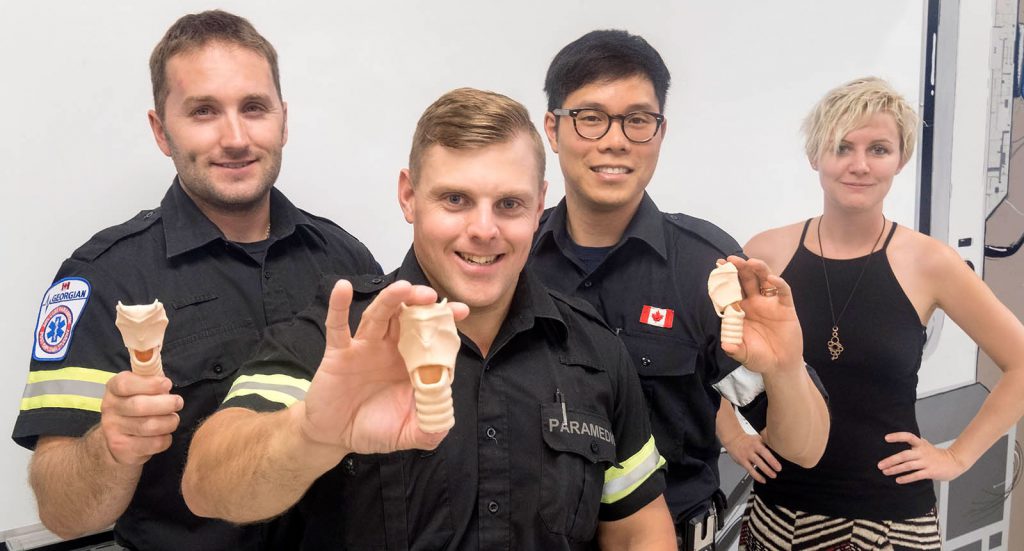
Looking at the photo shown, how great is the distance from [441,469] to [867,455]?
1.11 m

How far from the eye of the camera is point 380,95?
1.64m

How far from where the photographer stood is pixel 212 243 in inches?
49.9

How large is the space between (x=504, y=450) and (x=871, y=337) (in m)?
1.01

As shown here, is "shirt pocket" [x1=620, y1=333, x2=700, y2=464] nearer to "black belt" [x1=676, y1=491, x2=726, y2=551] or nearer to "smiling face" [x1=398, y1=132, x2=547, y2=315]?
"black belt" [x1=676, y1=491, x2=726, y2=551]

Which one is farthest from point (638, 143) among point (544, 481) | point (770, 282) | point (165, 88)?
point (165, 88)

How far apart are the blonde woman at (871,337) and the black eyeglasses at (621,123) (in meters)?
0.52

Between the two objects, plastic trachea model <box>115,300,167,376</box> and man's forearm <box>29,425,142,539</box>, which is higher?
plastic trachea model <box>115,300,167,376</box>

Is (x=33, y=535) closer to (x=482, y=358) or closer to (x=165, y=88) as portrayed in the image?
(x=165, y=88)

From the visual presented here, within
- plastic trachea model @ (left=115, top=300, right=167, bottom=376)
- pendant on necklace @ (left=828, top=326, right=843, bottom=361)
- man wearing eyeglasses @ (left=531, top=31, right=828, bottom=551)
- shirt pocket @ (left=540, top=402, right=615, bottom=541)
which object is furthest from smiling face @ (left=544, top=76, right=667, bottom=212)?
plastic trachea model @ (left=115, top=300, right=167, bottom=376)

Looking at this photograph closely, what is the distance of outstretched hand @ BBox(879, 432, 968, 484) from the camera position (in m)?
1.69

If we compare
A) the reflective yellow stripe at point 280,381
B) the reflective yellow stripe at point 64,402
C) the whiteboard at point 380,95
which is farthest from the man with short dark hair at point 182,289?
the reflective yellow stripe at point 280,381

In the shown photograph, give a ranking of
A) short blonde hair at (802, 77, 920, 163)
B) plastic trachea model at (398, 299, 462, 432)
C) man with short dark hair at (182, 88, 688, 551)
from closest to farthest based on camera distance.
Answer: plastic trachea model at (398, 299, 462, 432) → man with short dark hair at (182, 88, 688, 551) → short blonde hair at (802, 77, 920, 163)

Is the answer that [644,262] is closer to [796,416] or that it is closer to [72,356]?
[796,416]

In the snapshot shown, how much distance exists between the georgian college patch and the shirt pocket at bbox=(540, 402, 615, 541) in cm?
69
